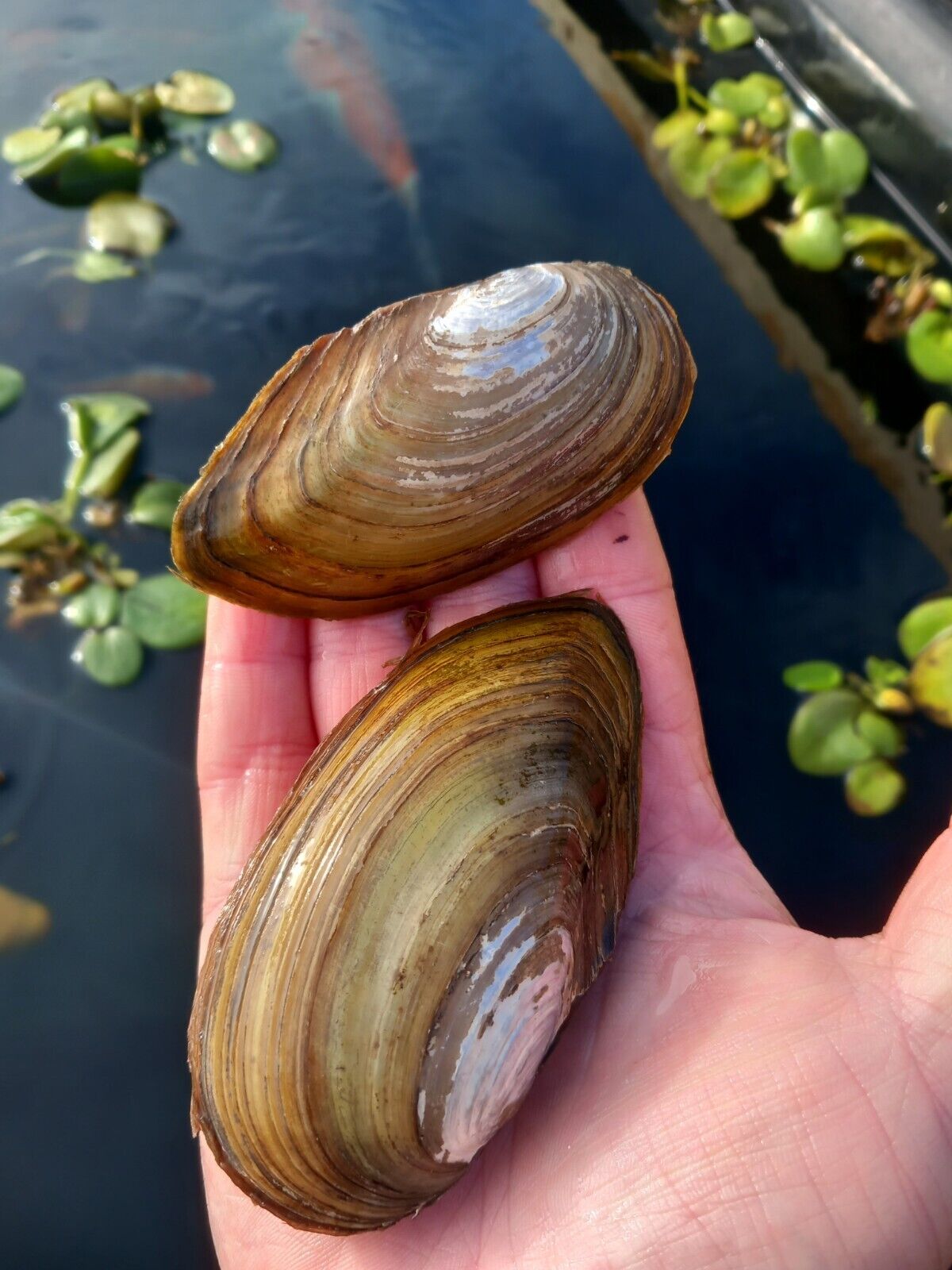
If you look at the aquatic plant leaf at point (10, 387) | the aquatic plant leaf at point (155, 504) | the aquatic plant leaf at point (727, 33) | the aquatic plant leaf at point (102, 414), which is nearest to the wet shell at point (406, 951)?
the aquatic plant leaf at point (155, 504)

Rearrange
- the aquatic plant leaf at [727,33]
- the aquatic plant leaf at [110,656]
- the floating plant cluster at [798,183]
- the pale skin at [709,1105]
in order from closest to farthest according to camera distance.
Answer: the pale skin at [709,1105]
the aquatic plant leaf at [110,656]
the floating plant cluster at [798,183]
the aquatic plant leaf at [727,33]

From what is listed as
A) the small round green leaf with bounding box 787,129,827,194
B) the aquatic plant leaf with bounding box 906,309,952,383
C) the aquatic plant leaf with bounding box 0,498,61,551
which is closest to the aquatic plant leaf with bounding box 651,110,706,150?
the small round green leaf with bounding box 787,129,827,194

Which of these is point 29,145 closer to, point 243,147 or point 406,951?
point 243,147

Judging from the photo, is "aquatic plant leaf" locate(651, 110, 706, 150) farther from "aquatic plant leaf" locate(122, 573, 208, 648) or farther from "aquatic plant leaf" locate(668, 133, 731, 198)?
"aquatic plant leaf" locate(122, 573, 208, 648)

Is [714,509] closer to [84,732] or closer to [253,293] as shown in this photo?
[253,293]

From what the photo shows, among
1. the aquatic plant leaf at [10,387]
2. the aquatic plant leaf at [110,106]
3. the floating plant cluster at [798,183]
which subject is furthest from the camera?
the aquatic plant leaf at [110,106]

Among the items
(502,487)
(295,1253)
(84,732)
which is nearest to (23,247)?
(84,732)

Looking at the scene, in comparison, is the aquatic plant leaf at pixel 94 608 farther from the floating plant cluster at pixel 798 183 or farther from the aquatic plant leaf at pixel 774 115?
the aquatic plant leaf at pixel 774 115

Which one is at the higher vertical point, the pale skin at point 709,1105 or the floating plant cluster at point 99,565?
the pale skin at point 709,1105
